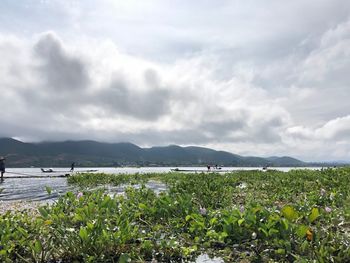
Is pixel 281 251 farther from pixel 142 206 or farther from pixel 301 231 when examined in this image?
pixel 142 206

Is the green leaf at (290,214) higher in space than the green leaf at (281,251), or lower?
higher

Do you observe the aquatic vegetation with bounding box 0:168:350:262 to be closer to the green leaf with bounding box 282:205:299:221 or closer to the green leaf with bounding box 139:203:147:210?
the green leaf with bounding box 282:205:299:221

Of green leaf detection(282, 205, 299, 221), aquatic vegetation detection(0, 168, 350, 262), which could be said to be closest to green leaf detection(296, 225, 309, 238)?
aquatic vegetation detection(0, 168, 350, 262)

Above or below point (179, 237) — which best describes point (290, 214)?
above

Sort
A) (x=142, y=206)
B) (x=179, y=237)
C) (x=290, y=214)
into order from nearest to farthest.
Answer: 1. (x=290, y=214)
2. (x=179, y=237)
3. (x=142, y=206)

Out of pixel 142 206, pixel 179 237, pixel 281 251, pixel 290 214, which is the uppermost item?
pixel 290 214

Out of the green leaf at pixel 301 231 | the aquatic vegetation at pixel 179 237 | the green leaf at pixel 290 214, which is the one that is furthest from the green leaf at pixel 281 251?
the green leaf at pixel 290 214

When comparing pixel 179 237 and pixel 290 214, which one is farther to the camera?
pixel 179 237

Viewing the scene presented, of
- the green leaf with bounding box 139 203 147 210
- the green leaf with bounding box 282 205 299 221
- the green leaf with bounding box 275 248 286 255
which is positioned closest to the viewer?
the green leaf with bounding box 275 248 286 255

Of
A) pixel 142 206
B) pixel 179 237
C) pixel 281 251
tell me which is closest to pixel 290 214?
pixel 281 251

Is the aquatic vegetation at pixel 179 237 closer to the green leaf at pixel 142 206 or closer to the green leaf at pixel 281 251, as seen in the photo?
the green leaf at pixel 281 251

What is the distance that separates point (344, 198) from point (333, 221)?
4233 millimetres

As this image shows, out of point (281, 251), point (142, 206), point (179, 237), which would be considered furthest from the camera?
point (142, 206)

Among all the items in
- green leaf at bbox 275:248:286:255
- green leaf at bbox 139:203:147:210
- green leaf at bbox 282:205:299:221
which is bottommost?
green leaf at bbox 275:248:286:255
